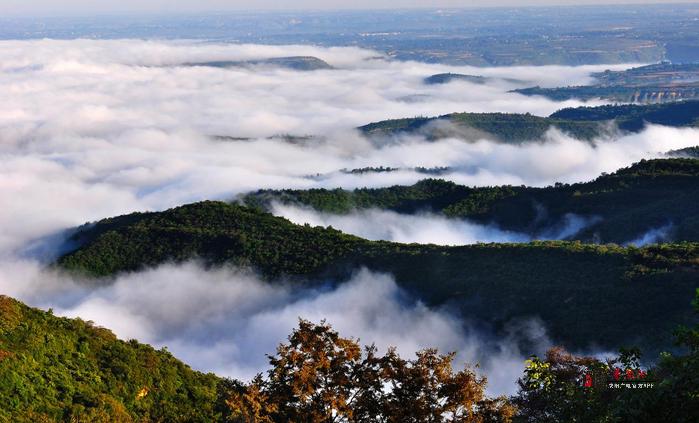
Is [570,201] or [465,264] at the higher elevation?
[465,264]

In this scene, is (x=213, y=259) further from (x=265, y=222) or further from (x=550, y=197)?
(x=550, y=197)

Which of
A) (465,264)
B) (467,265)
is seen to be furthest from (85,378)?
(465,264)

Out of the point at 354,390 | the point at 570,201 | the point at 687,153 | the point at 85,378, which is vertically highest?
the point at 354,390

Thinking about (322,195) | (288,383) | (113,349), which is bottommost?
(322,195)

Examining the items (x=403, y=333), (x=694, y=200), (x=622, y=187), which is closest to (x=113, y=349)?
(x=403, y=333)

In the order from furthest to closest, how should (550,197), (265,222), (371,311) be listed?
(550,197)
(265,222)
(371,311)

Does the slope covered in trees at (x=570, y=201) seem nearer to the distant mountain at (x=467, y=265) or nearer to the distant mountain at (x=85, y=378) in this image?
the distant mountain at (x=467, y=265)

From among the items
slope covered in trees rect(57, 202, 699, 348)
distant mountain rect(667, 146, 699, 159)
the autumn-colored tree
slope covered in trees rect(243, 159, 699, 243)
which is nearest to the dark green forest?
the autumn-colored tree

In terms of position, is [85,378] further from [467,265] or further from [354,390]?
[467,265]
